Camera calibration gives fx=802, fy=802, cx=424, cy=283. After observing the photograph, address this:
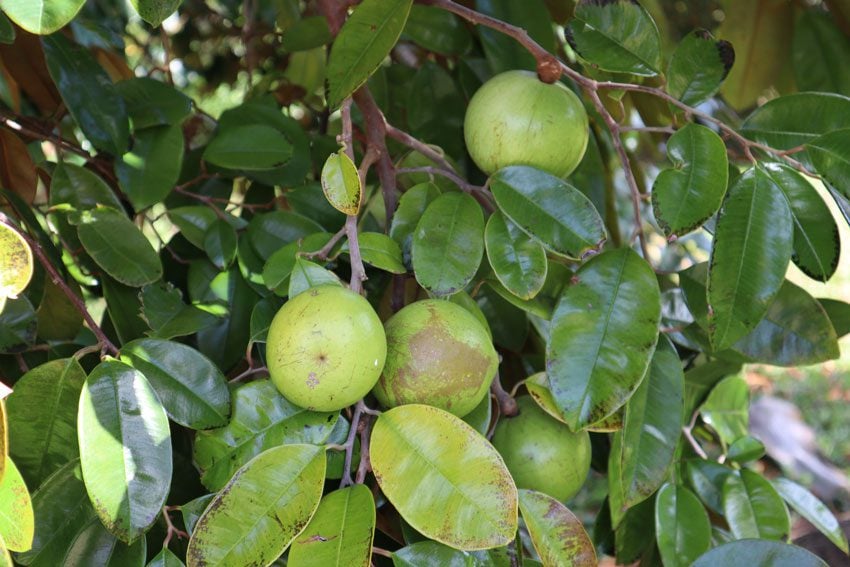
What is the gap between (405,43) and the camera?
122 centimetres

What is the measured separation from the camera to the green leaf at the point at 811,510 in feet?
3.00

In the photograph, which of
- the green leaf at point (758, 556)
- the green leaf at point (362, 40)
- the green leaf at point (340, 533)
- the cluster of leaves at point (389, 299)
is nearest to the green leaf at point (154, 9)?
the cluster of leaves at point (389, 299)

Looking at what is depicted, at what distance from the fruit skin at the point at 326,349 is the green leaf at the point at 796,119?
1.38ft

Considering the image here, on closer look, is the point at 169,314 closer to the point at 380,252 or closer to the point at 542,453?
the point at 380,252

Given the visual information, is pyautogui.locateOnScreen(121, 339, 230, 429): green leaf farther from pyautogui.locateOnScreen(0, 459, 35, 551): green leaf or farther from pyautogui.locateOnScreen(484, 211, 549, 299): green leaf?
pyautogui.locateOnScreen(484, 211, 549, 299): green leaf

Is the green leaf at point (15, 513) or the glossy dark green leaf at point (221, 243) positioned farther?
the glossy dark green leaf at point (221, 243)

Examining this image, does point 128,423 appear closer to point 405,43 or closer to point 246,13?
point 405,43

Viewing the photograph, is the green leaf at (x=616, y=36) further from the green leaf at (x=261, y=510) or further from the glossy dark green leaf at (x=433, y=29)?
the green leaf at (x=261, y=510)

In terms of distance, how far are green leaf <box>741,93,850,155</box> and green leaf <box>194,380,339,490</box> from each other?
0.48 m

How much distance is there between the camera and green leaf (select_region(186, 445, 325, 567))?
22.0 inches

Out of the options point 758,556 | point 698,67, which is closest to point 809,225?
point 698,67

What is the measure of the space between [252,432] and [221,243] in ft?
0.85

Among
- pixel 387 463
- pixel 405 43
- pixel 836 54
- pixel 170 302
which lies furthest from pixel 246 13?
pixel 387 463

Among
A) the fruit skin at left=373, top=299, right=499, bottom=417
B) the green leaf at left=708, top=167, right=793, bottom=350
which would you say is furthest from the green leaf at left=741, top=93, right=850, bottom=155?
the fruit skin at left=373, top=299, right=499, bottom=417
